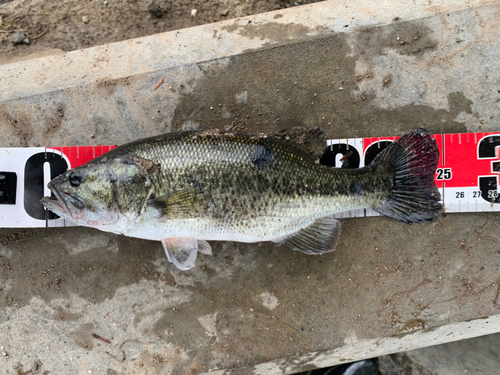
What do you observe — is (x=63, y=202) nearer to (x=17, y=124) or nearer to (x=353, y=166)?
(x=17, y=124)

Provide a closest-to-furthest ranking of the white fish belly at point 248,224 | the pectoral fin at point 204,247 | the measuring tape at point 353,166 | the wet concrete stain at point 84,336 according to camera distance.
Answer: the white fish belly at point 248,224
the pectoral fin at point 204,247
the measuring tape at point 353,166
the wet concrete stain at point 84,336

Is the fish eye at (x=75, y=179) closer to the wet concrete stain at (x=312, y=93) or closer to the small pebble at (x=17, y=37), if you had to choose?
the wet concrete stain at (x=312, y=93)

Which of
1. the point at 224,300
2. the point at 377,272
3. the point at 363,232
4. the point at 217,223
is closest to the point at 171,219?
the point at 217,223

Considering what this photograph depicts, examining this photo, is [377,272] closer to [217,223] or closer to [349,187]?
[349,187]

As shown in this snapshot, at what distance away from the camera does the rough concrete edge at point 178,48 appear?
9.53 ft

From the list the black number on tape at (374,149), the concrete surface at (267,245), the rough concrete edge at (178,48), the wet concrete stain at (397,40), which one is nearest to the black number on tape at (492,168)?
the concrete surface at (267,245)

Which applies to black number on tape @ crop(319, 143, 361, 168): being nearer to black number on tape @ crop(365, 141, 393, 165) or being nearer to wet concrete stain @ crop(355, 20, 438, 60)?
black number on tape @ crop(365, 141, 393, 165)

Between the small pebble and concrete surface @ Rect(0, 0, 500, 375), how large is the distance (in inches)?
25.0

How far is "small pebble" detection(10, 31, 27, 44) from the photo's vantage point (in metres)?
3.31

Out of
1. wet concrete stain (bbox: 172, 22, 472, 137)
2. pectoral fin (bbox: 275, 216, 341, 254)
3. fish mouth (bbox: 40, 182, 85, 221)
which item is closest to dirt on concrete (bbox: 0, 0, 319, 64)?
wet concrete stain (bbox: 172, 22, 472, 137)

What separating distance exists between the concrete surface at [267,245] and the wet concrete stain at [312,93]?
1 centimetres

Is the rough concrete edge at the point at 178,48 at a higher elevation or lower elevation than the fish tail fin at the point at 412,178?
higher

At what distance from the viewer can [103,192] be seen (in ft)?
7.66

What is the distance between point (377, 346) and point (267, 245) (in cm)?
134
